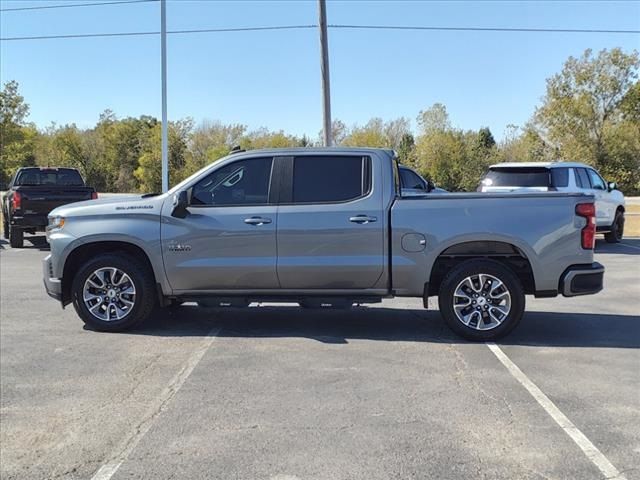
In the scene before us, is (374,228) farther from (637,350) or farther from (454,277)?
(637,350)

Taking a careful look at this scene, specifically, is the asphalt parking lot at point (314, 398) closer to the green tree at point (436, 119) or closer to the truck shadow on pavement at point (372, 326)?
the truck shadow on pavement at point (372, 326)

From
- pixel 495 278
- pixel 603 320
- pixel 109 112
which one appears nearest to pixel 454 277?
pixel 495 278

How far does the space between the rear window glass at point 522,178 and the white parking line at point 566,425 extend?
858cm

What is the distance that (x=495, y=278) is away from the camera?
6.18 meters

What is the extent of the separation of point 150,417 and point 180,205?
265 cm

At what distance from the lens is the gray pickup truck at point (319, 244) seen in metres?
6.14

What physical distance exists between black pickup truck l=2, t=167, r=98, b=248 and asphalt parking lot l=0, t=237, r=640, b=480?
7.54 meters

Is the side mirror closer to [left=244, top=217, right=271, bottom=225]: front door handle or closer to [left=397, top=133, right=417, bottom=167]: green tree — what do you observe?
[left=244, top=217, right=271, bottom=225]: front door handle

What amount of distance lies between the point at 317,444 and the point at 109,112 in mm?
59472

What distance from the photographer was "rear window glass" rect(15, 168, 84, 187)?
51.1 ft

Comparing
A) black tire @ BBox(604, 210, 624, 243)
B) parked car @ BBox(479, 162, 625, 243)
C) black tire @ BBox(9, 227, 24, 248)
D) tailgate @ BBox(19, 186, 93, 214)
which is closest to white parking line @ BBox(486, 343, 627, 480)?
parked car @ BBox(479, 162, 625, 243)

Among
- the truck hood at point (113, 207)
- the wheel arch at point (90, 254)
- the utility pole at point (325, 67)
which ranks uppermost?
the utility pole at point (325, 67)

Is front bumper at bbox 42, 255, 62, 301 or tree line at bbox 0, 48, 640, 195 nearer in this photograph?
front bumper at bbox 42, 255, 62, 301

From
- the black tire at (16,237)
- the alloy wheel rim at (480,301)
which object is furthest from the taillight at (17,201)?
the alloy wheel rim at (480,301)
